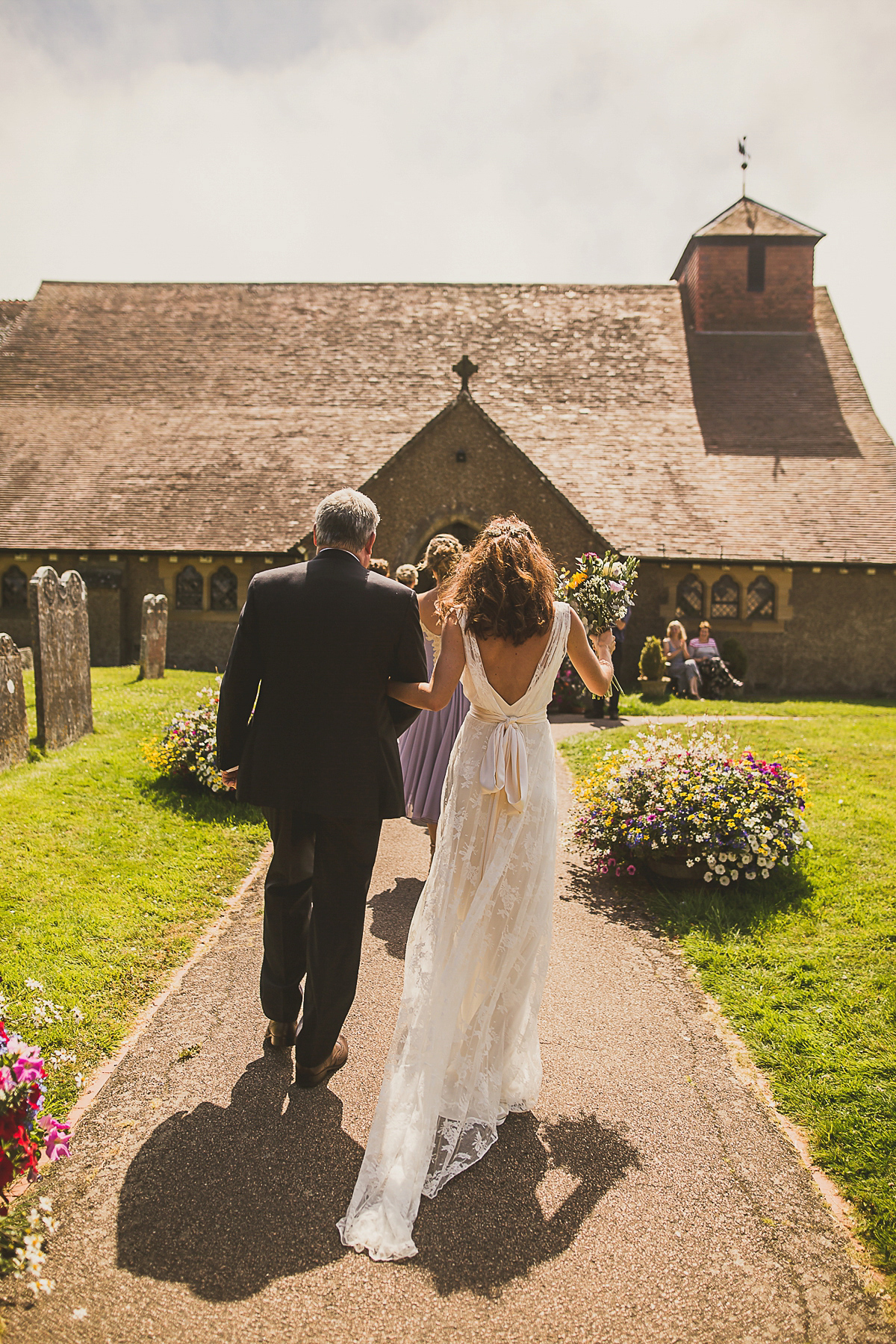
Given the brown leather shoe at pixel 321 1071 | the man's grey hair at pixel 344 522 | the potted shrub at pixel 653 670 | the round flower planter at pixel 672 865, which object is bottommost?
the brown leather shoe at pixel 321 1071

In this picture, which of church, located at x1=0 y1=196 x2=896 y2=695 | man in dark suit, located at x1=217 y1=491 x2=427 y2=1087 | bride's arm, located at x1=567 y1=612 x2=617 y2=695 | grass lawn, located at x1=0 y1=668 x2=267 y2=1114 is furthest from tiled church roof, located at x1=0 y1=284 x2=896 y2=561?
man in dark suit, located at x1=217 y1=491 x2=427 y2=1087

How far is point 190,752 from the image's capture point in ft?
25.5

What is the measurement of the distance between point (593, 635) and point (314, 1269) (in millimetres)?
2868

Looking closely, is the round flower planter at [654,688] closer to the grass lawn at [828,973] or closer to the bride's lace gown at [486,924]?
the grass lawn at [828,973]

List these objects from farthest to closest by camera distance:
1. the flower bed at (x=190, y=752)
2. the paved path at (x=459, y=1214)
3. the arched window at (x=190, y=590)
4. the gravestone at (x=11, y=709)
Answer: the arched window at (x=190, y=590) → the gravestone at (x=11, y=709) → the flower bed at (x=190, y=752) → the paved path at (x=459, y=1214)

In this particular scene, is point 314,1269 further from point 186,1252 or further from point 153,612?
point 153,612

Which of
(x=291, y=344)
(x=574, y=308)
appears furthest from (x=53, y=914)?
(x=574, y=308)

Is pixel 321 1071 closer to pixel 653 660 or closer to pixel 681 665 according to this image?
pixel 653 660

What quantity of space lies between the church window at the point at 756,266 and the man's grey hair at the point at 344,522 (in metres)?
21.2

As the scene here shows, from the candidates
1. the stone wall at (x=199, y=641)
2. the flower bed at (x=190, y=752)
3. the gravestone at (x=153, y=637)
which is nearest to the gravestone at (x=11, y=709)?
the flower bed at (x=190, y=752)

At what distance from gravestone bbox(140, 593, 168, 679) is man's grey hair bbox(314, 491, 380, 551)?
38.6ft

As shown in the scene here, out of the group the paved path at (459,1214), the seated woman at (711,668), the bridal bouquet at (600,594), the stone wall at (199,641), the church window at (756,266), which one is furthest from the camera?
the church window at (756,266)

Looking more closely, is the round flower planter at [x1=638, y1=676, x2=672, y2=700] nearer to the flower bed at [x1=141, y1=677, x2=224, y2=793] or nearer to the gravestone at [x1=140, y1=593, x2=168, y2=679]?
the gravestone at [x1=140, y1=593, x2=168, y2=679]

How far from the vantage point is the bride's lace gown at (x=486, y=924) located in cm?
338
